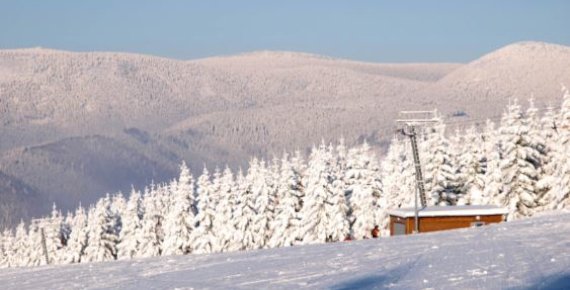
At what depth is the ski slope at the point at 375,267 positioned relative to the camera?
73.2 ft

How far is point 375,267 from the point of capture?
26250 mm

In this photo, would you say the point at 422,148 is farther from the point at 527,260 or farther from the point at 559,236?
the point at 527,260

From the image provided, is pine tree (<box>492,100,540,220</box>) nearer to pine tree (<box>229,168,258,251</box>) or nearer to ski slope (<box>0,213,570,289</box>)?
ski slope (<box>0,213,570,289</box>)

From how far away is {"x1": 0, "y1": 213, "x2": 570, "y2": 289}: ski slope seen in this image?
22.3 meters

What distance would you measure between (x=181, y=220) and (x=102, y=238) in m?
14.0

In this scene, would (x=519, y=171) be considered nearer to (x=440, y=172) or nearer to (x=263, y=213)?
(x=440, y=172)

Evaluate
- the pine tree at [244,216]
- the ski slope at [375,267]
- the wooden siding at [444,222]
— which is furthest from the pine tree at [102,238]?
the ski slope at [375,267]

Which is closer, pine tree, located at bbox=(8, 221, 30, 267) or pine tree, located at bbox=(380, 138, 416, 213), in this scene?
pine tree, located at bbox=(380, 138, 416, 213)

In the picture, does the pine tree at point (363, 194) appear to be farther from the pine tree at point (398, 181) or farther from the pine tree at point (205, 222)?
the pine tree at point (205, 222)

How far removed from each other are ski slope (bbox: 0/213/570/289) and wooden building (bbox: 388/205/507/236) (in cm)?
1337

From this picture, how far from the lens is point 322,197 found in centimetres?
6769

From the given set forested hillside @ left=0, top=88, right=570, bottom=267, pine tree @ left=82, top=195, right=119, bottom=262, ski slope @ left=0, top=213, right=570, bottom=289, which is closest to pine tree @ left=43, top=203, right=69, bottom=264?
pine tree @ left=82, top=195, right=119, bottom=262

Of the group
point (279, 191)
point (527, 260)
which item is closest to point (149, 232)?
point (279, 191)

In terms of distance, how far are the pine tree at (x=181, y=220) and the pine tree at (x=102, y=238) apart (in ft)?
37.0
